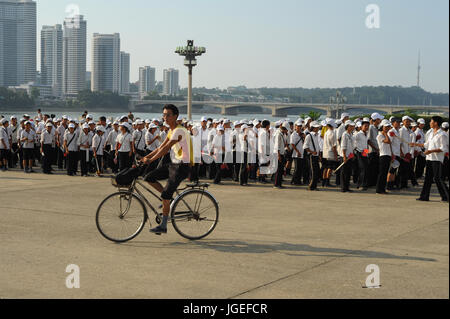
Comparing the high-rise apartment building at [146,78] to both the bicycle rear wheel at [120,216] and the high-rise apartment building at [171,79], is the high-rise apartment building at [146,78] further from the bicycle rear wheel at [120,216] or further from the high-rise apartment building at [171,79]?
the bicycle rear wheel at [120,216]

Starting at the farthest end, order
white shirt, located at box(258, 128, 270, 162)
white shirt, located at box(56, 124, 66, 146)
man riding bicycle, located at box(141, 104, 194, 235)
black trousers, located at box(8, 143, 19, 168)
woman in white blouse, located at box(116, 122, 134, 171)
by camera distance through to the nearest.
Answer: black trousers, located at box(8, 143, 19, 168), white shirt, located at box(56, 124, 66, 146), woman in white blouse, located at box(116, 122, 134, 171), white shirt, located at box(258, 128, 270, 162), man riding bicycle, located at box(141, 104, 194, 235)

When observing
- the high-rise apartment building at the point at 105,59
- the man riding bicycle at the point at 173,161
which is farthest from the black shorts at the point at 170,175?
the high-rise apartment building at the point at 105,59

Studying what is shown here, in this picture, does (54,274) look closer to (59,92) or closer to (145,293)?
(145,293)

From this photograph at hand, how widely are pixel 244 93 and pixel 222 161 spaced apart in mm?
78099

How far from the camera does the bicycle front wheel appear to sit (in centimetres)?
833

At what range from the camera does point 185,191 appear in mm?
Result: 8320

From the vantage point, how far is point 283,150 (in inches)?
615

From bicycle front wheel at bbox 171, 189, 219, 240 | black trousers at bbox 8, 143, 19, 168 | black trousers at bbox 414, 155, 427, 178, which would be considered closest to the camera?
bicycle front wheel at bbox 171, 189, 219, 240

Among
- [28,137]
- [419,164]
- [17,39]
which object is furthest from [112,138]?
[17,39]

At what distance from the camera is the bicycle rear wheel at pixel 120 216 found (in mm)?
8219

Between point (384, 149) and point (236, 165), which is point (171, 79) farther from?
point (384, 149)

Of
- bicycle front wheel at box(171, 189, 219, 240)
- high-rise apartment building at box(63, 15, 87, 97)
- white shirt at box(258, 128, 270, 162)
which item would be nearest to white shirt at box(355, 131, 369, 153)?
white shirt at box(258, 128, 270, 162)

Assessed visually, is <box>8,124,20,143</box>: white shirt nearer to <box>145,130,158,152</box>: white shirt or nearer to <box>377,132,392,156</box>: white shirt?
<box>145,130,158,152</box>: white shirt
